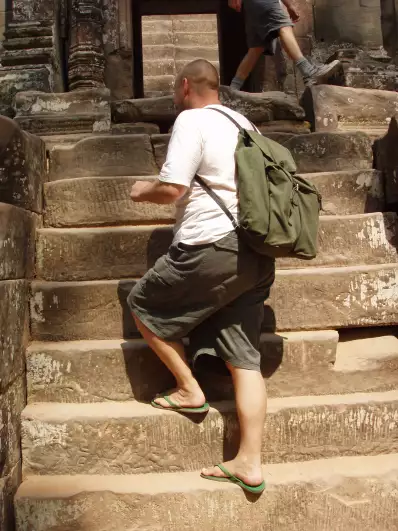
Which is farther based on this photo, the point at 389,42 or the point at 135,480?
the point at 389,42

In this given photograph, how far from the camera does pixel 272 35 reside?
5.33m

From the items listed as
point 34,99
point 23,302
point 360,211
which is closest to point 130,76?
point 34,99

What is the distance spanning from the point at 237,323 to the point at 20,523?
1237 millimetres

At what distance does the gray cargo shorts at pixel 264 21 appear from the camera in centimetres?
514

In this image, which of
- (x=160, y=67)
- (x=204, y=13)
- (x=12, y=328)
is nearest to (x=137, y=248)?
(x=12, y=328)

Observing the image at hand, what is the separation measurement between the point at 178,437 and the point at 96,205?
1602 mm

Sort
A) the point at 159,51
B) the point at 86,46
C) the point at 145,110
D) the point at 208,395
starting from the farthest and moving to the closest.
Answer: the point at 159,51, the point at 86,46, the point at 145,110, the point at 208,395

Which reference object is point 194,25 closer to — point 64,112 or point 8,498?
point 64,112

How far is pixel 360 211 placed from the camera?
3600 millimetres

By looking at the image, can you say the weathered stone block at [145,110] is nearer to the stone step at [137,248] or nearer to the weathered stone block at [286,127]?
the weathered stone block at [286,127]

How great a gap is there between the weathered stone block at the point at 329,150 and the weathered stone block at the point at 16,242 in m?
1.93

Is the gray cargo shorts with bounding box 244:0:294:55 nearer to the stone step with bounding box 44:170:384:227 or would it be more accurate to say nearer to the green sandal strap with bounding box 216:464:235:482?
the stone step with bounding box 44:170:384:227

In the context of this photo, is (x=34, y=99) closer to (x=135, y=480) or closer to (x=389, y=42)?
(x=135, y=480)

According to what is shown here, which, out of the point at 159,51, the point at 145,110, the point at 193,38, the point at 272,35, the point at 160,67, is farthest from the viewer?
the point at 193,38
